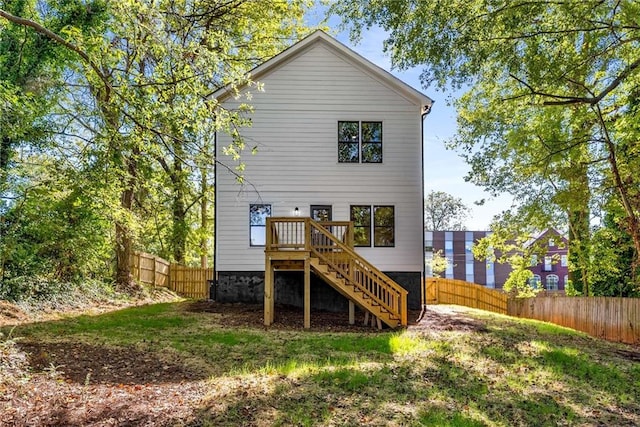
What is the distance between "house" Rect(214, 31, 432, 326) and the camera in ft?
44.5

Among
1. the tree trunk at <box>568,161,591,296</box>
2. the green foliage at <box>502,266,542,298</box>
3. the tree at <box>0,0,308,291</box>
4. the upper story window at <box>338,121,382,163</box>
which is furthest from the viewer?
the green foliage at <box>502,266,542,298</box>

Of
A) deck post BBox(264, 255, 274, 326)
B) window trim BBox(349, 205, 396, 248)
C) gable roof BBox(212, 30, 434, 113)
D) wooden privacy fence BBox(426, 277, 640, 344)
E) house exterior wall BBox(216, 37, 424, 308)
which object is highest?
gable roof BBox(212, 30, 434, 113)

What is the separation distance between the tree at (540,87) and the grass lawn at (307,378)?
17.0 ft

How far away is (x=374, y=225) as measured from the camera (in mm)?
13766

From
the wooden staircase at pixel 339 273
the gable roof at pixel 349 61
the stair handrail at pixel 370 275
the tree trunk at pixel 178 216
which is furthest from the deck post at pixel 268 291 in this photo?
the tree trunk at pixel 178 216

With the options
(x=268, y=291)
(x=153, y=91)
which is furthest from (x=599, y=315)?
(x=153, y=91)

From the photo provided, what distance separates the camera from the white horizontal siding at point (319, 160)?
535 inches

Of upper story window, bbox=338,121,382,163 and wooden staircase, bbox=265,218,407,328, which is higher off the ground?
upper story window, bbox=338,121,382,163

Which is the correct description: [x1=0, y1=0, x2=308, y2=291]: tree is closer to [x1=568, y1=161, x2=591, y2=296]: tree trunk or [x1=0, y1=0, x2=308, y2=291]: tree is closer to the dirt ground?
the dirt ground

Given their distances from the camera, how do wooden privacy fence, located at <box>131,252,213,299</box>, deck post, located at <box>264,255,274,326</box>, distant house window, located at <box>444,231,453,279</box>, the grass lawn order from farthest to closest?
1. distant house window, located at <box>444,231,453,279</box>
2. wooden privacy fence, located at <box>131,252,213,299</box>
3. deck post, located at <box>264,255,274,326</box>
4. the grass lawn

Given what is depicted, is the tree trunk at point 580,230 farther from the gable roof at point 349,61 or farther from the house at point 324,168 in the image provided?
the gable roof at point 349,61

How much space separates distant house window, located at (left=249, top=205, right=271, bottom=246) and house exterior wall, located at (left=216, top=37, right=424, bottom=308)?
0.16m

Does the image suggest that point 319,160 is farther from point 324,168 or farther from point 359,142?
point 359,142

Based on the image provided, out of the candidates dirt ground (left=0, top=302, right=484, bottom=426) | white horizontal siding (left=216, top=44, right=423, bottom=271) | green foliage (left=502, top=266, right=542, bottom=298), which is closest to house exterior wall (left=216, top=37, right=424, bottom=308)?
white horizontal siding (left=216, top=44, right=423, bottom=271)
